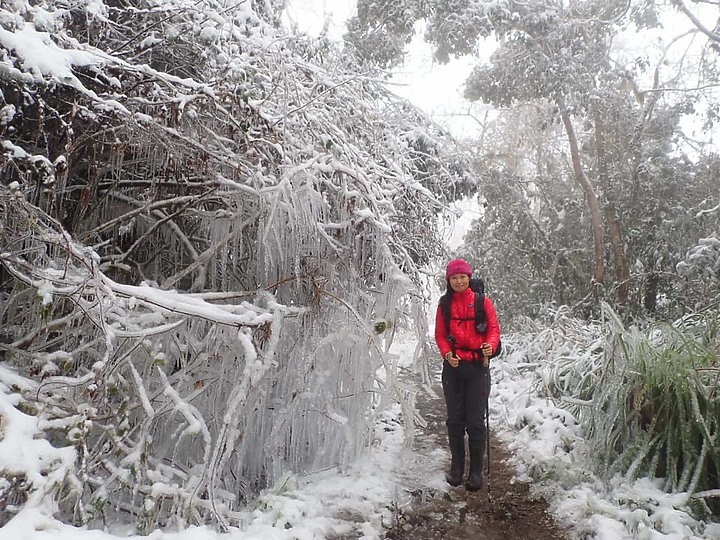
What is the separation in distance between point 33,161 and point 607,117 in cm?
1034

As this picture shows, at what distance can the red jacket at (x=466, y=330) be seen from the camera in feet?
11.8

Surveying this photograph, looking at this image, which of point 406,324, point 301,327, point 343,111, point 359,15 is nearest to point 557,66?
point 359,15

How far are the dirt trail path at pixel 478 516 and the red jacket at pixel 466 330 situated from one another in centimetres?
94

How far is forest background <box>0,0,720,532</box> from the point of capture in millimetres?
2301

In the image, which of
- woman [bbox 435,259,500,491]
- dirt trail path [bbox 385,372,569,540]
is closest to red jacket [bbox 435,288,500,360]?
woman [bbox 435,259,500,491]

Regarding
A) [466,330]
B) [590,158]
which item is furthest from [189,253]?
[590,158]

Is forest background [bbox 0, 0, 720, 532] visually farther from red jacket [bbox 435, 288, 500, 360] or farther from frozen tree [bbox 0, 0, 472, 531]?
red jacket [bbox 435, 288, 500, 360]

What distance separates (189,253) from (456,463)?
2.44 metres

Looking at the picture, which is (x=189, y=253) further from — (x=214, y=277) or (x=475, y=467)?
(x=475, y=467)

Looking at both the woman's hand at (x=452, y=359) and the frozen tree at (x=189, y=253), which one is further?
the woman's hand at (x=452, y=359)

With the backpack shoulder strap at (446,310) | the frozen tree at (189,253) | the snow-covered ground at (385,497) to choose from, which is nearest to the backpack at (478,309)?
the backpack shoulder strap at (446,310)

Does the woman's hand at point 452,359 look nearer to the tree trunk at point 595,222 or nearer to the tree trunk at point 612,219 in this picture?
the tree trunk at point 612,219

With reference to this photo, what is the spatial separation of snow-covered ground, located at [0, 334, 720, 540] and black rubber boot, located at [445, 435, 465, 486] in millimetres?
90

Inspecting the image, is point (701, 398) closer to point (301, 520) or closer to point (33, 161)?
point (301, 520)
